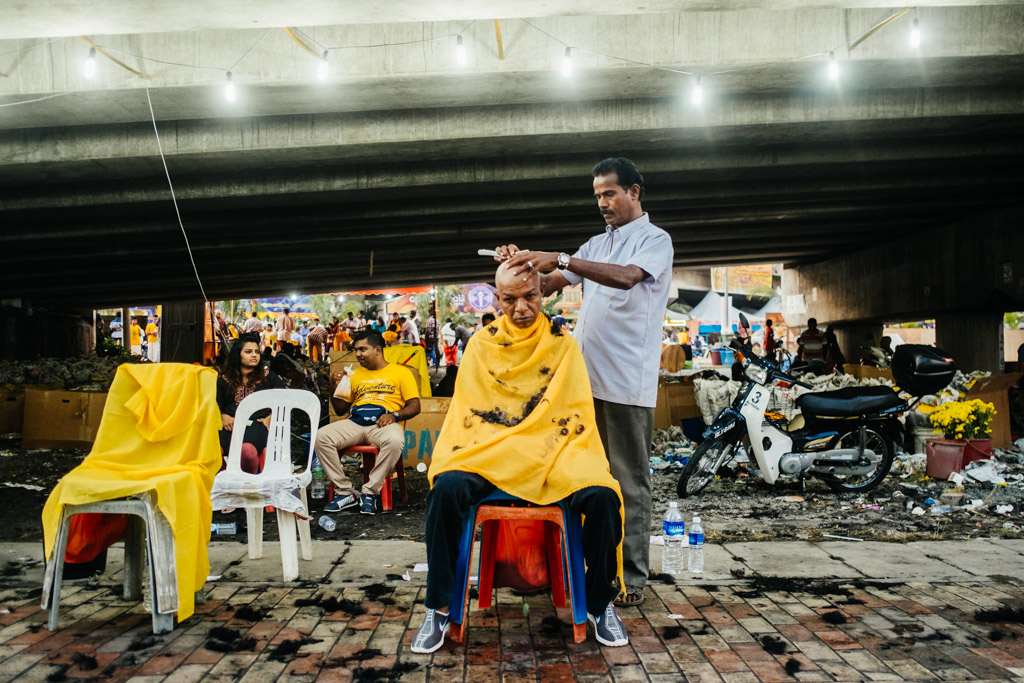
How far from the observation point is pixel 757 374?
21.6 ft

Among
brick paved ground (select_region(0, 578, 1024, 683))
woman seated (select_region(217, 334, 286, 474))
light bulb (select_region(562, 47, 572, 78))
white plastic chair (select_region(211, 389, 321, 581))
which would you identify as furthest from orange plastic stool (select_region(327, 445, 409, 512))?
light bulb (select_region(562, 47, 572, 78))

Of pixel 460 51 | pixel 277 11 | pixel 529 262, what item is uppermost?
pixel 460 51

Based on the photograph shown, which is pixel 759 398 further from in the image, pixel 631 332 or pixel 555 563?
pixel 555 563

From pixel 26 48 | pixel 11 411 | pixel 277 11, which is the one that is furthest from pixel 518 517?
pixel 11 411

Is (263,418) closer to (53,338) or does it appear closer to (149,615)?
(149,615)

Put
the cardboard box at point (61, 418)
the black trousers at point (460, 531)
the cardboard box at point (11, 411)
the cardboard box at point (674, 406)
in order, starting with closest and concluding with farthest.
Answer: the black trousers at point (460, 531)
the cardboard box at point (61, 418)
the cardboard box at point (674, 406)
the cardboard box at point (11, 411)

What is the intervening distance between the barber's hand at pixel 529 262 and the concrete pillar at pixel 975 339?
46.6ft

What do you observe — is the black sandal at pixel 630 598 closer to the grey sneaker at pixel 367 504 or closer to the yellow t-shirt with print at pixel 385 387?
the grey sneaker at pixel 367 504

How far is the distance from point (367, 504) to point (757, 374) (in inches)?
132

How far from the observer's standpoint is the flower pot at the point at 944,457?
675cm

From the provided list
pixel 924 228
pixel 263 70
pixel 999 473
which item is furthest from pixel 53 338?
pixel 999 473

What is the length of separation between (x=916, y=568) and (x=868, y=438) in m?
3.00

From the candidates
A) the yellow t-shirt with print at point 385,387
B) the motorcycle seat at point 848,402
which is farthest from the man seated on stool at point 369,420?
the motorcycle seat at point 848,402

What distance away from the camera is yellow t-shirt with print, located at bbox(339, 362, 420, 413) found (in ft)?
A: 19.5
